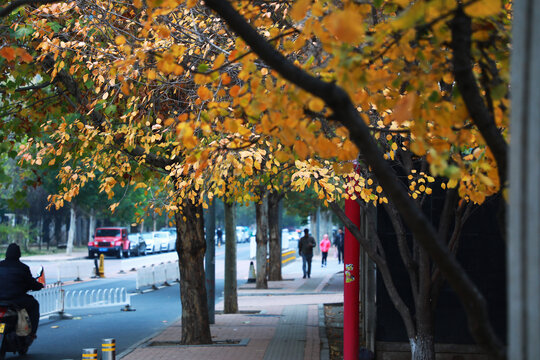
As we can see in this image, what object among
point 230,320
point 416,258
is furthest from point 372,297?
point 230,320

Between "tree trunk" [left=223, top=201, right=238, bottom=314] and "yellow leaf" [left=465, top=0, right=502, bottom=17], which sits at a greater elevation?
"yellow leaf" [left=465, top=0, right=502, bottom=17]

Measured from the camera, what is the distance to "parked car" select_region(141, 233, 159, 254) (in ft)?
182

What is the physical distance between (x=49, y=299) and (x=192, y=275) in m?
5.78

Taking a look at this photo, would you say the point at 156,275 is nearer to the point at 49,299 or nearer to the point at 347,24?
the point at 49,299

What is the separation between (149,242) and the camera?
5603 cm

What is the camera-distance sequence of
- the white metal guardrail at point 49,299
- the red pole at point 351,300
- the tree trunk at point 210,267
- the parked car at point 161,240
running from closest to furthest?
the red pole at point 351,300
the tree trunk at point 210,267
the white metal guardrail at point 49,299
the parked car at point 161,240

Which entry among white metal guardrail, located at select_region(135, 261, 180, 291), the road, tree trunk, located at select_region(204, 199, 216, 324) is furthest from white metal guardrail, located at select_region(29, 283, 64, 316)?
white metal guardrail, located at select_region(135, 261, 180, 291)

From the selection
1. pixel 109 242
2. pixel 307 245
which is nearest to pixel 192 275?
pixel 307 245

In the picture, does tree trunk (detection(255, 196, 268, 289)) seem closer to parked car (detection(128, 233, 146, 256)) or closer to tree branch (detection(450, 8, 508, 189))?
tree branch (detection(450, 8, 508, 189))

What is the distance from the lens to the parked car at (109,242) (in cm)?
4588

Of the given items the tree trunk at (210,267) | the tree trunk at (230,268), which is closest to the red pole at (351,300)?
the tree trunk at (210,267)

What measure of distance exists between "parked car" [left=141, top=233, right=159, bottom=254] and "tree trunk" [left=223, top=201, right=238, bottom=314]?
3650 centimetres

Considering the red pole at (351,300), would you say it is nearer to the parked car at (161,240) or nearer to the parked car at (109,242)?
the parked car at (109,242)

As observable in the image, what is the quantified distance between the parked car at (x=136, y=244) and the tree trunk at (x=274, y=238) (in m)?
23.0
